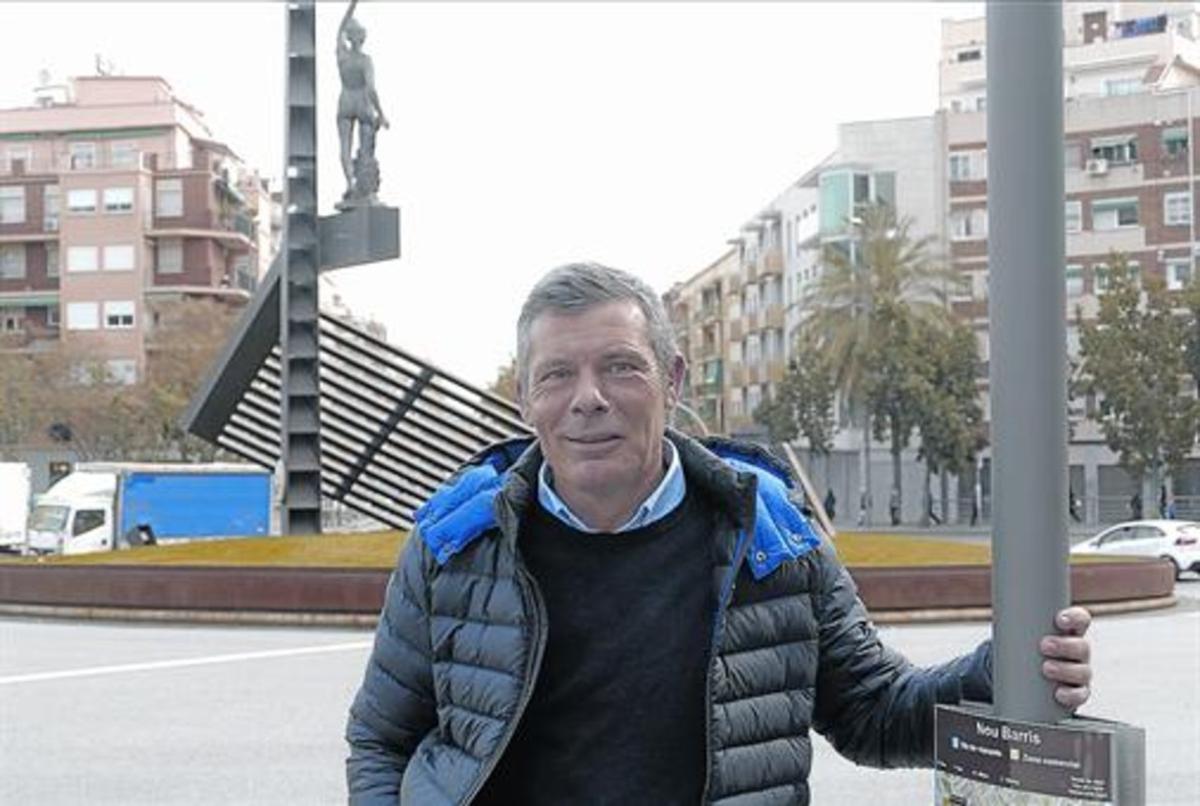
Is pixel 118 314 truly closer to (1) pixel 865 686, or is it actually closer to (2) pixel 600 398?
(1) pixel 865 686

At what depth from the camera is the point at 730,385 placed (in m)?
82.9

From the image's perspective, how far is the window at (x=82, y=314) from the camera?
68125mm

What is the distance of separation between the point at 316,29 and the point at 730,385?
6080 centimetres

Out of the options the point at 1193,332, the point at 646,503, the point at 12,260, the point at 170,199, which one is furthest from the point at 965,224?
the point at 646,503

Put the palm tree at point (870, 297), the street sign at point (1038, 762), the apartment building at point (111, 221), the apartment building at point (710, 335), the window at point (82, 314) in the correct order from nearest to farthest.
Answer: the street sign at point (1038, 762) → the palm tree at point (870, 297) → the window at point (82, 314) → the apartment building at point (111, 221) → the apartment building at point (710, 335)

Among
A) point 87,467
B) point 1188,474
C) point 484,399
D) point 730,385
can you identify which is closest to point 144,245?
point 730,385

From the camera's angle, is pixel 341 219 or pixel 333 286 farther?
pixel 333 286

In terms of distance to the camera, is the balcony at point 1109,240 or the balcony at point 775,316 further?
the balcony at point 775,316

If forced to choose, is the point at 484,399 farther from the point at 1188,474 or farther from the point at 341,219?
the point at 1188,474

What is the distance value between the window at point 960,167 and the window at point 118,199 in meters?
33.9

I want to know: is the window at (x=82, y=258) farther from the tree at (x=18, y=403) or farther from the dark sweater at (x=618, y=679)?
the dark sweater at (x=618, y=679)

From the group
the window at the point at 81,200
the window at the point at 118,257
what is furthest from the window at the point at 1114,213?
the window at the point at 81,200

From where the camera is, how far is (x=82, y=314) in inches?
2692

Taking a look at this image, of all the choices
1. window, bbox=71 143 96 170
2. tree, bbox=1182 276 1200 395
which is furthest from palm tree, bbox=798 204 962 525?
window, bbox=71 143 96 170
